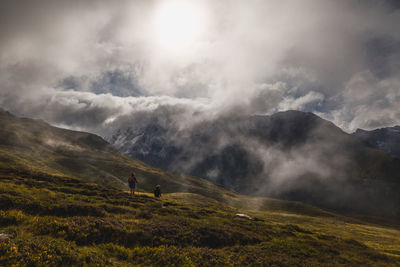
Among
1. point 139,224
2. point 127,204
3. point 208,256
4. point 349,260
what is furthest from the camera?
point 127,204

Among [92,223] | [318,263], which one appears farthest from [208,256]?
[318,263]

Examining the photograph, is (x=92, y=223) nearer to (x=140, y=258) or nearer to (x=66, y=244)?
(x=66, y=244)

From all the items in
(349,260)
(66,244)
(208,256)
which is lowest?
(349,260)

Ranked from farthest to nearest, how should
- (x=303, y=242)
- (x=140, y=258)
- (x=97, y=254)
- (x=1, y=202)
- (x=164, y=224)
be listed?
(x=303, y=242) < (x=164, y=224) < (x=1, y=202) < (x=140, y=258) < (x=97, y=254)

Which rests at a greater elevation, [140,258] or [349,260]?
[140,258]

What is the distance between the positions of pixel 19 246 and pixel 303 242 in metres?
29.7

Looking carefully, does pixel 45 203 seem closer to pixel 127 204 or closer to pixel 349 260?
pixel 127 204

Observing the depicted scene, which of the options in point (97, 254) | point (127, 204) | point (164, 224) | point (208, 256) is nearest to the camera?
point (97, 254)

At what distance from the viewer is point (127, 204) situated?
102 feet

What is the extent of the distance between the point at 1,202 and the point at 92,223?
8827mm

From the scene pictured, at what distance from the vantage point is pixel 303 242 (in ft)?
89.8

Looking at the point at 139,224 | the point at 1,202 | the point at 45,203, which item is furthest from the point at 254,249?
the point at 1,202

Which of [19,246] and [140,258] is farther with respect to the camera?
[140,258]

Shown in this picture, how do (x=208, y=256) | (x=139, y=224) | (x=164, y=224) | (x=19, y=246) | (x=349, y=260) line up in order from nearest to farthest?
(x=19, y=246) < (x=208, y=256) < (x=139, y=224) < (x=164, y=224) < (x=349, y=260)
